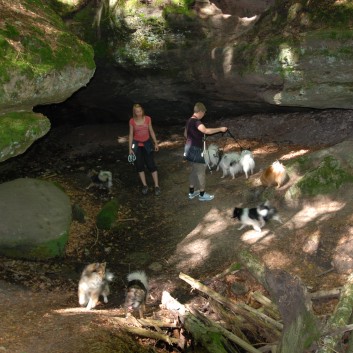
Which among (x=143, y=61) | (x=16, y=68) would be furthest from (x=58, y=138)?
(x=16, y=68)

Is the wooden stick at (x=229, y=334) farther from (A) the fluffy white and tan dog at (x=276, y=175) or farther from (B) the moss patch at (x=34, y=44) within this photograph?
(B) the moss patch at (x=34, y=44)

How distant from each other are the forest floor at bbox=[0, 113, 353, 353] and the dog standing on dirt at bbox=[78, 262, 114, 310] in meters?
0.24

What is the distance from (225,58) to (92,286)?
7769mm

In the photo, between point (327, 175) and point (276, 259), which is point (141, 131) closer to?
point (327, 175)

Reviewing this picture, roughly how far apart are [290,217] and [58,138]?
9.13 m

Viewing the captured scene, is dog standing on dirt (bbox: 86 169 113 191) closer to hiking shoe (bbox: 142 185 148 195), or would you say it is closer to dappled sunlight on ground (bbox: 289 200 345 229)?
hiking shoe (bbox: 142 185 148 195)

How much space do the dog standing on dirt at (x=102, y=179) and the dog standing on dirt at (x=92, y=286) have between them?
4.46m

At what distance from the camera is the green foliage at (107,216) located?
36.1ft

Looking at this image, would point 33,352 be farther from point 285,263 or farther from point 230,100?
point 230,100

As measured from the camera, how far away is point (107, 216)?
1105 centimetres

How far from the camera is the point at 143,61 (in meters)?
13.9

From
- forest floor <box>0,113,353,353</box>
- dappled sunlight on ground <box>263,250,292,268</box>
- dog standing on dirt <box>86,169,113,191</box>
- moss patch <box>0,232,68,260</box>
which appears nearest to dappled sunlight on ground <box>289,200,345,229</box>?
forest floor <box>0,113,353,353</box>

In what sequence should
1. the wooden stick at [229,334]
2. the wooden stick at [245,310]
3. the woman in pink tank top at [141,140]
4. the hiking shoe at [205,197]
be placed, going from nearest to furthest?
1. the wooden stick at [229,334]
2. the wooden stick at [245,310]
3. the woman in pink tank top at [141,140]
4. the hiking shoe at [205,197]

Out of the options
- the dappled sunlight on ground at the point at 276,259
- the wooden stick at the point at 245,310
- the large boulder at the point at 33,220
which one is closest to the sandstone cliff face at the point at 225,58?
the dappled sunlight on ground at the point at 276,259
